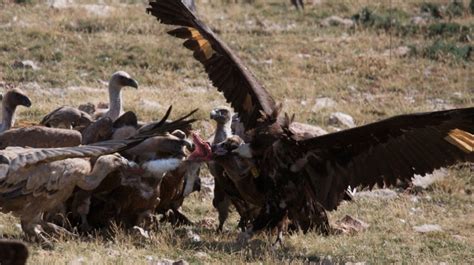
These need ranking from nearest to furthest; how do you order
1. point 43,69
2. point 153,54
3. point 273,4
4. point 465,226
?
point 465,226, point 43,69, point 153,54, point 273,4

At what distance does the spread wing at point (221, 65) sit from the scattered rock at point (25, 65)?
5.24 m

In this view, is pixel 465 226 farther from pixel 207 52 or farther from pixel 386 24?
pixel 386 24

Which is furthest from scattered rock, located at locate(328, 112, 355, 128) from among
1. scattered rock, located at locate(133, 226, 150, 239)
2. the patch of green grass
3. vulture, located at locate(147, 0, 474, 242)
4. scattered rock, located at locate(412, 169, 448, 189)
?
scattered rock, located at locate(133, 226, 150, 239)

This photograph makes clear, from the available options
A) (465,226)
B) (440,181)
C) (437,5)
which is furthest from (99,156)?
(437,5)

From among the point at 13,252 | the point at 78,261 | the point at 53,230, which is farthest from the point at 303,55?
the point at 13,252

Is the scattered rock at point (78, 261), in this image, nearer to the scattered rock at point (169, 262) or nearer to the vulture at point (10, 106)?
the scattered rock at point (169, 262)

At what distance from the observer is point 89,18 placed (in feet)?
61.3

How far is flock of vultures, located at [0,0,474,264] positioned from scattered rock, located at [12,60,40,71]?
5674 millimetres

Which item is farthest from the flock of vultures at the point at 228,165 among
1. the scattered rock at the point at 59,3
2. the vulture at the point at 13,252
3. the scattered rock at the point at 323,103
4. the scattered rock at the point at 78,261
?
the scattered rock at the point at 59,3

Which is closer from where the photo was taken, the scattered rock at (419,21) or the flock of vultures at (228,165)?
the flock of vultures at (228,165)

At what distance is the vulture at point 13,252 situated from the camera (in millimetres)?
4809

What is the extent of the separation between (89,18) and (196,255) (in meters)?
11.2

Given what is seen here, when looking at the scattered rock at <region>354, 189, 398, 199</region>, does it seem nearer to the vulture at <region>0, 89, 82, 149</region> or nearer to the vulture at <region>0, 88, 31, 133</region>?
the vulture at <region>0, 89, 82, 149</region>

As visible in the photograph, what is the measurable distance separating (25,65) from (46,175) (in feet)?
25.3
